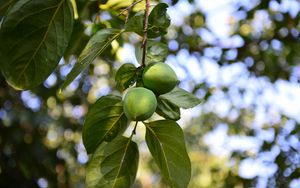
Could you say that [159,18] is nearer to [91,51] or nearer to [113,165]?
[91,51]

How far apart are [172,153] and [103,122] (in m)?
0.15

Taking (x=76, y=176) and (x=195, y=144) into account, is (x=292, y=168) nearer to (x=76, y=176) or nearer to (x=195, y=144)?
(x=76, y=176)

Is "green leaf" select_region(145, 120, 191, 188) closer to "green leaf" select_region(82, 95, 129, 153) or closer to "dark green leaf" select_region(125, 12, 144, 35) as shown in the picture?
"green leaf" select_region(82, 95, 129, 153)

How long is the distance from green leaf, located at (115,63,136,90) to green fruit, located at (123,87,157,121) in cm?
11


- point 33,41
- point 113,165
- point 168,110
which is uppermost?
point 33,41

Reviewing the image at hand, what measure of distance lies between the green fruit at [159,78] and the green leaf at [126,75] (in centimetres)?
7

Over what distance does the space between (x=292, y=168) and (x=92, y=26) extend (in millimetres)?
1490

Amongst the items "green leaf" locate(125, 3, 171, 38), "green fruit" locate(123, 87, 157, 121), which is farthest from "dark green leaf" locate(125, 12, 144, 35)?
"green fruit" locate(123, 87, 157, 121)

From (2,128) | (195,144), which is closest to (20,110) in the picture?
(2,128)

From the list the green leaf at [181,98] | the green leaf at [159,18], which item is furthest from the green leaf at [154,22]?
the green leaf at [181,98]

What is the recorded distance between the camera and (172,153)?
3.14 feet

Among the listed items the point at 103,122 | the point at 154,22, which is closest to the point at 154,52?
the point at 154,22

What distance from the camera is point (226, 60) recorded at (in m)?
2.64

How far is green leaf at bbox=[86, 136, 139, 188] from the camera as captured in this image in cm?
99
